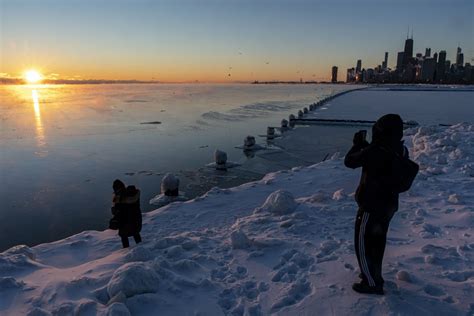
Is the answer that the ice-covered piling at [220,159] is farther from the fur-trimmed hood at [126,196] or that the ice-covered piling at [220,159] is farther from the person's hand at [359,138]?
the person's hand at [359,138]

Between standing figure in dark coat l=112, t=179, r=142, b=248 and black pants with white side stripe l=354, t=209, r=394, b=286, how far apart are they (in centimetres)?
354

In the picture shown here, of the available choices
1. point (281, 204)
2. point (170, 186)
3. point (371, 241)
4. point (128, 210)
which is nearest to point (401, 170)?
point (371, 241)

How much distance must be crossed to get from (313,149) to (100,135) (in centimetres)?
1377

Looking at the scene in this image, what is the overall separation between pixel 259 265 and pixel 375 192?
2.08 m

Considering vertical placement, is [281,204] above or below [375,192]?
below

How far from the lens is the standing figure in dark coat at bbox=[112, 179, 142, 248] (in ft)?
18.0

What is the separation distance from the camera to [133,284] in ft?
12.6

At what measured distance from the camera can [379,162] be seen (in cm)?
322

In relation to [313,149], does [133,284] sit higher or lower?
higher

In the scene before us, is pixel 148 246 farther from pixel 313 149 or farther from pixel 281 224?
pixel 313 149

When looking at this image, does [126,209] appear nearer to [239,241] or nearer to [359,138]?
[239,241]

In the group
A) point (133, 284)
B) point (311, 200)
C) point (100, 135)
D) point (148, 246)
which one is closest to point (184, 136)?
point (100, 135)

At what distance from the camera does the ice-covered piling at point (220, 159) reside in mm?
13603

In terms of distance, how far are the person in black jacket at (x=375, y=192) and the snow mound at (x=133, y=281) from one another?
2.30 m
